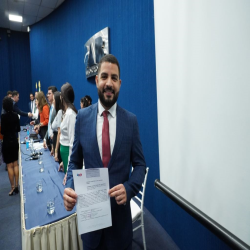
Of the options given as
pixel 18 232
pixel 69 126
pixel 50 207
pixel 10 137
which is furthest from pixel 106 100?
pixel 10 137

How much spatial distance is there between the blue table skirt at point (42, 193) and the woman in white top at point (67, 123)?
210 millimetres

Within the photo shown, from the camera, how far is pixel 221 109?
0.85 m

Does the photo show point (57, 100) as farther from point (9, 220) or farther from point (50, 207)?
point (9, 220)

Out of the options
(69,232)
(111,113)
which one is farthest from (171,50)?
(69,232)

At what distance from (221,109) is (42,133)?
3604 mm

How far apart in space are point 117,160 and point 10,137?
2.74 metres

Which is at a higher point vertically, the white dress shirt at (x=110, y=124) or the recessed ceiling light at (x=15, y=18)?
the recessed ceiling light at (x=15, y=18)

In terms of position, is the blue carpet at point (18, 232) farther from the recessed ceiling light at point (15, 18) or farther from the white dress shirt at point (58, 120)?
the recessed ceiling light at point (15, 18)

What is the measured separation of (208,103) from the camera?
0.93 metres

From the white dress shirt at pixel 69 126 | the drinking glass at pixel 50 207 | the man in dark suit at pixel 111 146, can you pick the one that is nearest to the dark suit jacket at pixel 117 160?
the man in dark suit at pixel 111 146

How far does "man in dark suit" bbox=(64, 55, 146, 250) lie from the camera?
2.94 feet

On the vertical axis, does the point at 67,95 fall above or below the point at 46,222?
above

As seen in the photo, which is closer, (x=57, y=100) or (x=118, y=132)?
(x=118, y=132)

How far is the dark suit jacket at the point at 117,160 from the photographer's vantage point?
896mm
